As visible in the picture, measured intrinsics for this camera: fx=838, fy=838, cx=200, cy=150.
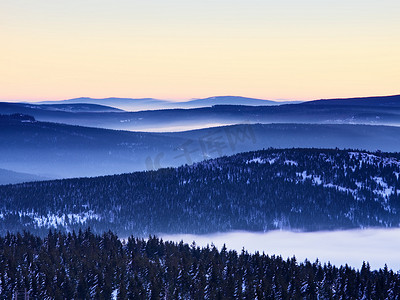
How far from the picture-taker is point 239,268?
161 meters

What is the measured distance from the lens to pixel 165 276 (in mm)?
148250

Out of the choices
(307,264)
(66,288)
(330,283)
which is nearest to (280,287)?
(330,283)

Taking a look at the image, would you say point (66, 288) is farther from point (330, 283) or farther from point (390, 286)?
point (390, 286)

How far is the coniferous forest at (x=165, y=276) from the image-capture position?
136 meters

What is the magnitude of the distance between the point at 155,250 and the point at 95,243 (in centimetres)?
1342

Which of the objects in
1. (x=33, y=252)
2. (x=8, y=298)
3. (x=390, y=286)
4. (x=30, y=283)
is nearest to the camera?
(x=8, y=298)

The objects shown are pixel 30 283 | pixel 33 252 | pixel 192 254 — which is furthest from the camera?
pixel 192 254

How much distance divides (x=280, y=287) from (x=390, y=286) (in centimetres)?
2229

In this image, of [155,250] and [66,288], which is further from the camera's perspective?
[155,250]

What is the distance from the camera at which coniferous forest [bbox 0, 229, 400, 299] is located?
5344 inches

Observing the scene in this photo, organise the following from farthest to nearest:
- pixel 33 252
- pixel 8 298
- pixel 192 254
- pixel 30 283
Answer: pixel 192 254, pixel 33 252, pixel 30 283, pixel 8 298

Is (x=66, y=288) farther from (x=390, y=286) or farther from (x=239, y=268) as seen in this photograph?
(x=390, y=286)

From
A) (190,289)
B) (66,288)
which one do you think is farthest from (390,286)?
(66,288)

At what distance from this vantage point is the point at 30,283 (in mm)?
137125
